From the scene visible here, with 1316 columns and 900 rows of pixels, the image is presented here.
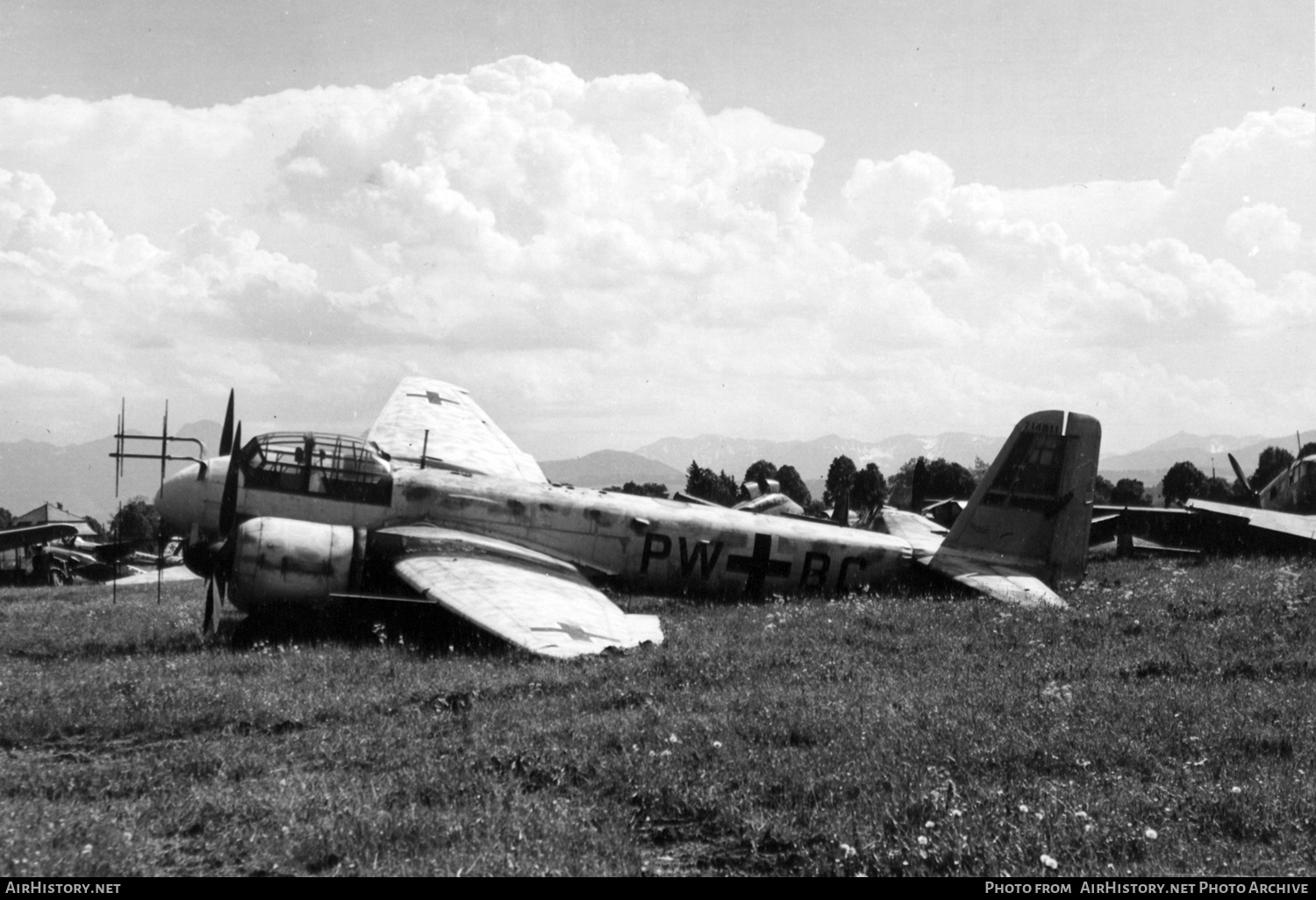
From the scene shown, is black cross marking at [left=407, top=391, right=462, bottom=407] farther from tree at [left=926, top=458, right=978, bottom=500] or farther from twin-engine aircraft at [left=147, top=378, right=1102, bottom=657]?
tree at [left=926, top=458, right=978, bottom=500]

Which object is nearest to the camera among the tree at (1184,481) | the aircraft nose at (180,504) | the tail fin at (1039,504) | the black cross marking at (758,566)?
the aircraft nose at (180,504)

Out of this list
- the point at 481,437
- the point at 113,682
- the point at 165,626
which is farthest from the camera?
the point at 481,437

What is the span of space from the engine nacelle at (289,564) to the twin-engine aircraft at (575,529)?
5 centimetres

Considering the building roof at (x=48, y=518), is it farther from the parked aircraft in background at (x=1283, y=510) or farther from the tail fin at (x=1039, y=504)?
the parked aircraft in background at (x=1283, y=510)

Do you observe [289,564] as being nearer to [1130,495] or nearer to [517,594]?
[517,594]

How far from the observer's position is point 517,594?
1356 centimetres

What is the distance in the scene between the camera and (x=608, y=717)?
816 centimetres

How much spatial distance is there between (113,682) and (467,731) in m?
4.28

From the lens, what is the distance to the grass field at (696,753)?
5.36m

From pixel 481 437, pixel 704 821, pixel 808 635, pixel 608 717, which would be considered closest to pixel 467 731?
pixel 608 717

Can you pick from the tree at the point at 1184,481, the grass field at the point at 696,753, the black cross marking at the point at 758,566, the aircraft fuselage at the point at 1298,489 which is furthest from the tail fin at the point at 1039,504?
the tree at the point at 1184,481

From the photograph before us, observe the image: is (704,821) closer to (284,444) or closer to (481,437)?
(284,444)

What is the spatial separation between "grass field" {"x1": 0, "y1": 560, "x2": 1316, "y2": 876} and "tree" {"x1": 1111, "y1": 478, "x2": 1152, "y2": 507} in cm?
2418

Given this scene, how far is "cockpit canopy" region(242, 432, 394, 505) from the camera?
16.1 m
